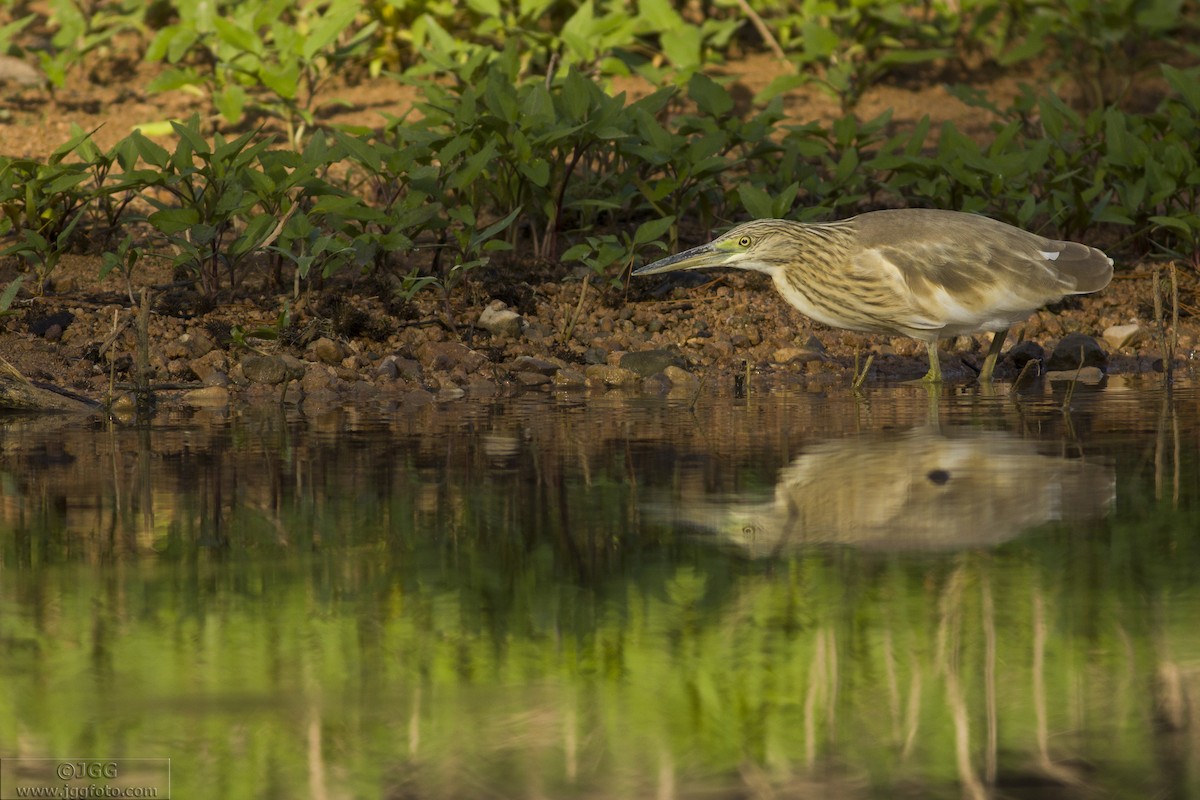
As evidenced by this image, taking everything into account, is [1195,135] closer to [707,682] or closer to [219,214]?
[219,214]

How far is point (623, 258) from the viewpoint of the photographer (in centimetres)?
906

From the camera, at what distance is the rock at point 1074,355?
849cm

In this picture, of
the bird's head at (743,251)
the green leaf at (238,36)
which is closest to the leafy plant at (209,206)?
the bird's head at (743,251)

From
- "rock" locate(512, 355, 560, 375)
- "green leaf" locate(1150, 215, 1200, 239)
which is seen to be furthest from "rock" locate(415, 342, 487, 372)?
"green leaf" locate(1150, 215, 1200, 239)

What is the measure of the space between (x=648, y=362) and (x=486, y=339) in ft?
2.80

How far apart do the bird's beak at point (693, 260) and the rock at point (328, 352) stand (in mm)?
1411

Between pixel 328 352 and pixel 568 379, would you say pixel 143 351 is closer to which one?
pixel 328 352

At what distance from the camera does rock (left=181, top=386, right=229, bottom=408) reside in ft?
24.5

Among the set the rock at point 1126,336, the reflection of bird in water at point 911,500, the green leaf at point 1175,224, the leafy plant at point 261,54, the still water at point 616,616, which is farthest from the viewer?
the leafy plant at point 261,54

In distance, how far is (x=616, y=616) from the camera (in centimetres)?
350

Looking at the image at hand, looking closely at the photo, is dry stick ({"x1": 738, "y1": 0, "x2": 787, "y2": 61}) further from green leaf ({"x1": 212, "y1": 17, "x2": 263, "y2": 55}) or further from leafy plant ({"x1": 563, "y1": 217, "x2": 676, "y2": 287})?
leafy plant ({"x1": 563, "y1": 217, "x2": 676, "y2": 287})

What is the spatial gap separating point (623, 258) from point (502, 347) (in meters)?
1.01

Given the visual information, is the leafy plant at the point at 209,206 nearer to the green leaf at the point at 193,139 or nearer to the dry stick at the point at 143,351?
the green leaf at the point at 193,139

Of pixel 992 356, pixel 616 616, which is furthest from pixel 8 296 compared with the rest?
pixel 616 616
